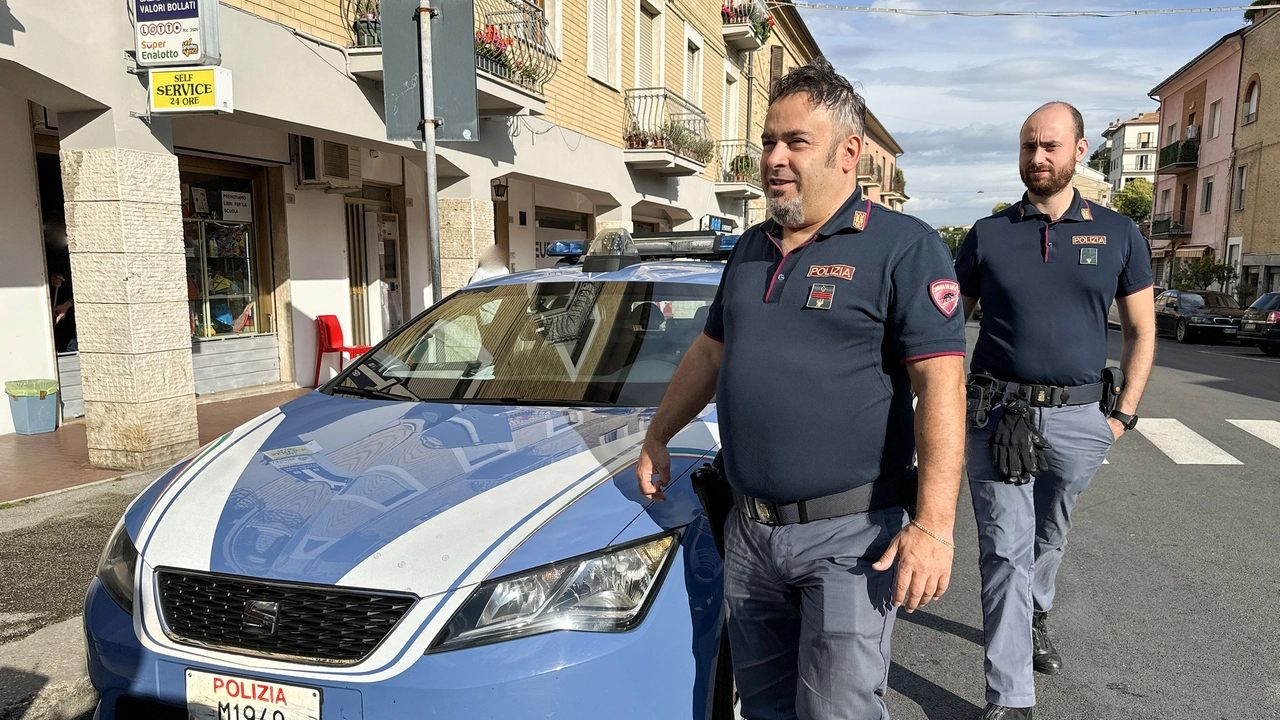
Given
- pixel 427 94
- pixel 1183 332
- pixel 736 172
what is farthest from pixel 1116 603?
pixel 1183 332

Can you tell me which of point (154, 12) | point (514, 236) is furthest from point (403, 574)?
point (514, 236)

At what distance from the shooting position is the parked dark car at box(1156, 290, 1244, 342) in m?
21.3

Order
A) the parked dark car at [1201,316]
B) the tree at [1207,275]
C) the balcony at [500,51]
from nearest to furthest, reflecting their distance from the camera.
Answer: the balcony at [500,51] → the parked dark car at [1201,316] → the tree at [1207,275]

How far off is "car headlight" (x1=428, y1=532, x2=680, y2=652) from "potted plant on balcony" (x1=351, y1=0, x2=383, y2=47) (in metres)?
7.40

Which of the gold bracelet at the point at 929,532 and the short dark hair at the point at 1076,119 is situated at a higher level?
the short dark hair at the point at 1076,119

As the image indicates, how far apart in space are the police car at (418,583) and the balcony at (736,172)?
1866 cm

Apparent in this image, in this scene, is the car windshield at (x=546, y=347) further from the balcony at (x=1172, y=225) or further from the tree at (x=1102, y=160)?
the tree at (x=1102, y=160)

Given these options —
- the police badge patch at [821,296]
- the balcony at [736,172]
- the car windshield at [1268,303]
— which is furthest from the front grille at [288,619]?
the car windshield at [1268,303]

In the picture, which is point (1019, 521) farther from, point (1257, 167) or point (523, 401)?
point (1257, 167)

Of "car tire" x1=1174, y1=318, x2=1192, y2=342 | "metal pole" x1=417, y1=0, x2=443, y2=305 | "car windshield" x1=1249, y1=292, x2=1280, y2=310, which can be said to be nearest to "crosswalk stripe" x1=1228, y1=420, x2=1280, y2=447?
"metal pole" x1=417, y1=0, x2=443, y2=305

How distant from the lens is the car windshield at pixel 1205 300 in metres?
22.1

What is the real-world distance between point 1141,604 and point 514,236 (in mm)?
11764

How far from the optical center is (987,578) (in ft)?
9.45

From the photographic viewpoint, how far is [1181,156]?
35.7 m
